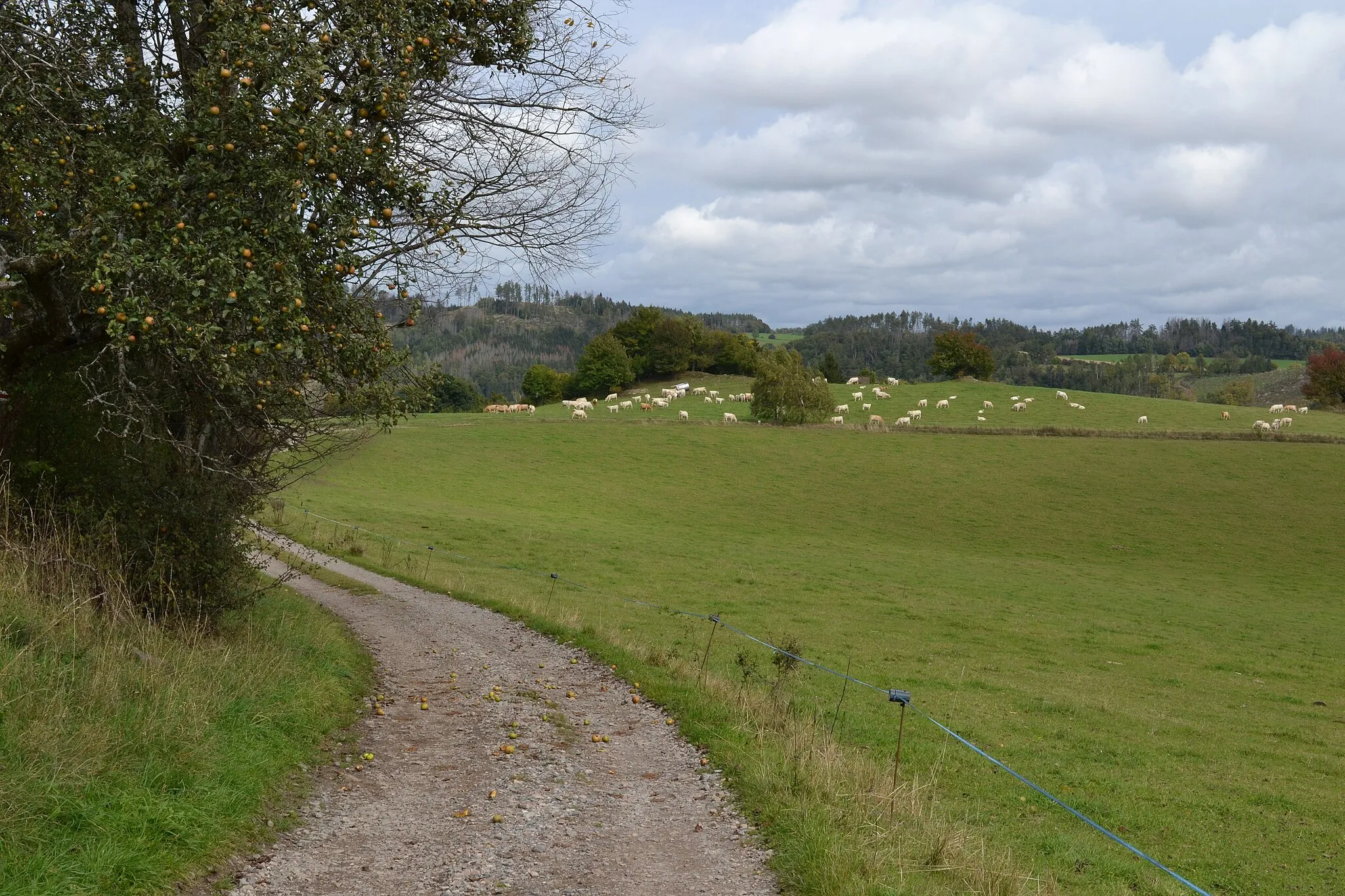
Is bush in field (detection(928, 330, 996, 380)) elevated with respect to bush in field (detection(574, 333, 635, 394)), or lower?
elevated

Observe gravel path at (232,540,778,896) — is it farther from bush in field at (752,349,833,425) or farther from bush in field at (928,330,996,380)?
bush in field at (928,330,996,380)

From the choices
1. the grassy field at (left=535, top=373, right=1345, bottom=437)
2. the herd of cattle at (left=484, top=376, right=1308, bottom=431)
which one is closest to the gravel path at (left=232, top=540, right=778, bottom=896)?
the grassy field at (left=535, top=373, right=1345, bottom=437)

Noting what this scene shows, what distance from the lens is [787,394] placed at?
77.3 meters

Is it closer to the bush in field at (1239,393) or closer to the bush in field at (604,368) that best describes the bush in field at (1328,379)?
the bush in field at (1239,393)

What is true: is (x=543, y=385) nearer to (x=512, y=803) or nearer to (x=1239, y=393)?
(x=1239, y=393)

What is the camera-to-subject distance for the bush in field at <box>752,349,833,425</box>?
77.4 metres

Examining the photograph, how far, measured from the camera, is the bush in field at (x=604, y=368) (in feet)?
394

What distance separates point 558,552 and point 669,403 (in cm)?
6062

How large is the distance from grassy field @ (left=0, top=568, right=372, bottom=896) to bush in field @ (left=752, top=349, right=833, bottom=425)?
224ft

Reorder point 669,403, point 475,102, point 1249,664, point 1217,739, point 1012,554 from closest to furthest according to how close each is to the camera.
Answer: point 475,102, point 1217,739, point 1249,664, point 1012,554, point 669,403

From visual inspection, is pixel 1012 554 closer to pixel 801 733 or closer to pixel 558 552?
pixel 558 552

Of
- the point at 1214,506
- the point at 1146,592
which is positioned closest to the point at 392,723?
the point at 1146,592

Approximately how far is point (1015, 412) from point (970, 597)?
57805 mm

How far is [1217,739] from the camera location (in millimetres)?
17062
